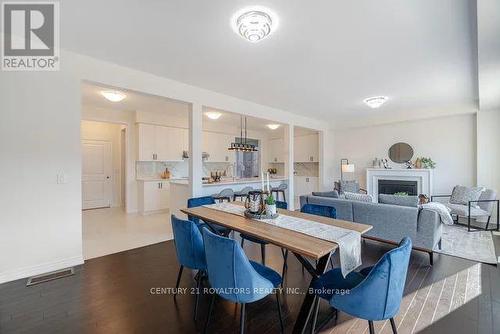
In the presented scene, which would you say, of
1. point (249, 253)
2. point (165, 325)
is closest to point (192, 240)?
point (165, 325)

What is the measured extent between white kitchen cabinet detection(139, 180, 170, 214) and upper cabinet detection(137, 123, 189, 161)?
0.67 metres

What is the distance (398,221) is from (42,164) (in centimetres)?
452

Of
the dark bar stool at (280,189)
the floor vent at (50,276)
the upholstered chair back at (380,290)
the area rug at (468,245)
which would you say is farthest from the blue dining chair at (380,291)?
the dark bar stool at (280,189)

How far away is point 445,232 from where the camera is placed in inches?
166

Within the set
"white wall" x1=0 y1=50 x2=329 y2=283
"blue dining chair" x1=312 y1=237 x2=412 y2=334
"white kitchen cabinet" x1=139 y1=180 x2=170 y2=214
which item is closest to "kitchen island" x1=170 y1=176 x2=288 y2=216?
"white kitchen cabinet" x1=139 y1=180 x2=170 y2=214

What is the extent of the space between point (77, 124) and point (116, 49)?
3.40 ft

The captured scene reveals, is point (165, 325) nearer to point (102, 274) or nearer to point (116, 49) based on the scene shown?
point (102, 274)

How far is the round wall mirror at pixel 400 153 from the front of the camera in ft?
19.9

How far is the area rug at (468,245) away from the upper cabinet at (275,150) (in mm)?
5563

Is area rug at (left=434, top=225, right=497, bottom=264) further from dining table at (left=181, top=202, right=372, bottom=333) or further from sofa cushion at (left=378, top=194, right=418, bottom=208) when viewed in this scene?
dining table at (left=181, top=202, right=372, bottom=333)

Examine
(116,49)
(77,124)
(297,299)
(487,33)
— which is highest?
(116,49)

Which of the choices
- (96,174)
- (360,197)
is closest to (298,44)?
(360,197)

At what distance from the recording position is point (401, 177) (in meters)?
5.97

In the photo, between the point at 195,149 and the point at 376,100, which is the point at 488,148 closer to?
the point at 376,100
